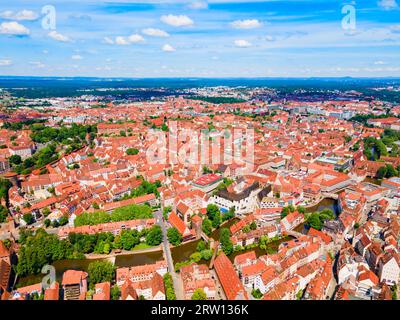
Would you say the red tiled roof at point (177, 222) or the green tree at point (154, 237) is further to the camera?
the red tiled roof at point (177, 222)

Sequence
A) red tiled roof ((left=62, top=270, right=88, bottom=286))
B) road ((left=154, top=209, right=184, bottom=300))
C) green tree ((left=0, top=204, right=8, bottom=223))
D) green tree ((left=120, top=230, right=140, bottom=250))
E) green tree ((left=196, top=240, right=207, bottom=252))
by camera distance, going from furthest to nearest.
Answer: green tree ((left=0, top=204, right=8, bottom=223)) < green tree ((left=120, top=230, right=140, bottom=250)) < green tree ((left=196, top=240, right=207, bottom=252)) < road ((left=154, top=209, right=184, bottom=300)) < red tiled roof ((left=62, top=270, right=88, bottom=286))

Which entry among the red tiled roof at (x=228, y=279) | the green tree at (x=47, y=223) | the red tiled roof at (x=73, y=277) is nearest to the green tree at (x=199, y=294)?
the red tiled roof at (x=228, y=279)

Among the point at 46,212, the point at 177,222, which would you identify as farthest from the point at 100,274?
the point at 46,212

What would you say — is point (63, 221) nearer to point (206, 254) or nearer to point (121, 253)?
point (121, 253)

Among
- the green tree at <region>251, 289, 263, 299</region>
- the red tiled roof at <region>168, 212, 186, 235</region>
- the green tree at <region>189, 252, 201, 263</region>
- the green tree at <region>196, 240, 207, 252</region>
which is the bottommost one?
the green tree at <region>251, 289, 263, 299</region>

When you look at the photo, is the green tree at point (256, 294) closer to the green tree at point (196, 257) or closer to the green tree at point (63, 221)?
the green tree at point (196, 257)

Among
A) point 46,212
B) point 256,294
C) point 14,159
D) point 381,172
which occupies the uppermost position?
point 14,159

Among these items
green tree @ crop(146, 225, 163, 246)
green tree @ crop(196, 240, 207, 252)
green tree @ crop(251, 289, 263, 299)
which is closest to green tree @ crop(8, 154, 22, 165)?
green tree @ crop(146, 225, 163, 246)

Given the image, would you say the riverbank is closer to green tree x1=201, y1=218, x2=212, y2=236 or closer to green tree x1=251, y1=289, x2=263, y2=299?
green tree x1=201, y1=218, x2=212, y2=236

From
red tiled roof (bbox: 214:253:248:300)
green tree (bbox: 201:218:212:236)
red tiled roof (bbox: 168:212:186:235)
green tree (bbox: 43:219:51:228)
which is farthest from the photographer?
green tree (bbox: 43:219:51:228)
